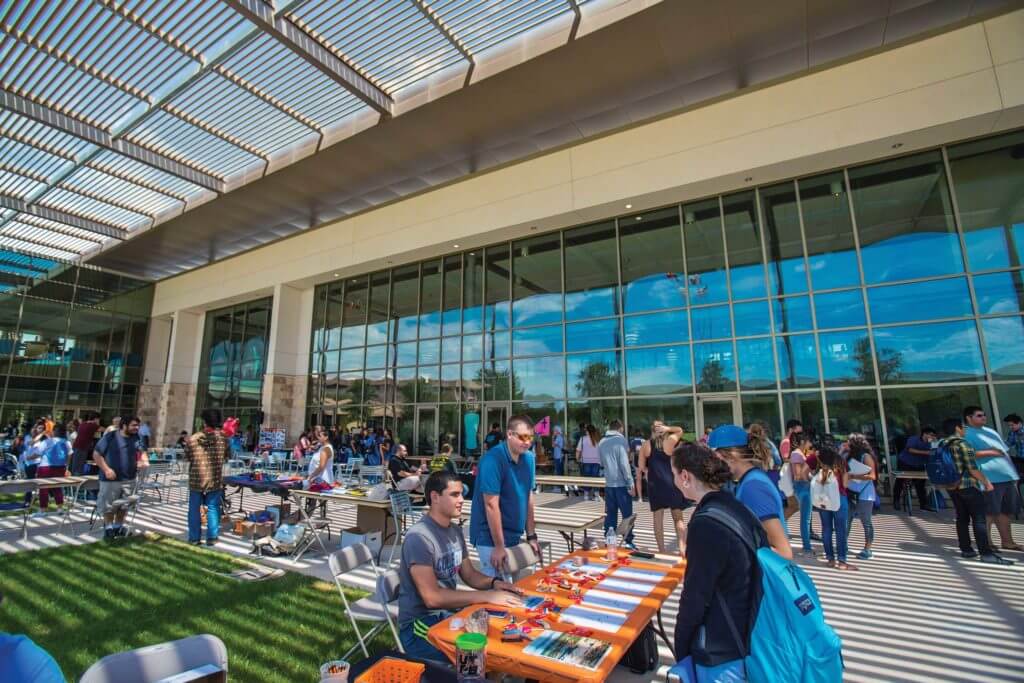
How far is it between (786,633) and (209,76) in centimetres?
1234

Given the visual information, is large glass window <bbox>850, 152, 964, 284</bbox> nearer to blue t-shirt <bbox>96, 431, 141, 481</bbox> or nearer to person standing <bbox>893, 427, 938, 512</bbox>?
person standing <bbox>893, 427, 938, 512</bbox>

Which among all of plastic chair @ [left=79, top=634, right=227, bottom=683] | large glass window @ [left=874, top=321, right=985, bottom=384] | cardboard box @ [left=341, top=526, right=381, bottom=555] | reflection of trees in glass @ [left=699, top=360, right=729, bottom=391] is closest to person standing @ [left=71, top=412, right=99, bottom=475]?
cardboard box @ [left=341, top=526, right=381, bottom=555]

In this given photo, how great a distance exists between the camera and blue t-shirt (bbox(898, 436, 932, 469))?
8.77m

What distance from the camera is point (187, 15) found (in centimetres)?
827

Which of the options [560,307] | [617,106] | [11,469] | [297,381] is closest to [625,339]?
[560,307]

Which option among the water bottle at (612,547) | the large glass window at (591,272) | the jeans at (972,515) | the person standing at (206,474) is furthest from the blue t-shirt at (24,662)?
the large glass window at (591,272)

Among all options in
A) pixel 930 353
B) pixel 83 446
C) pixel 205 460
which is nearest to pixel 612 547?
pixel 205 460

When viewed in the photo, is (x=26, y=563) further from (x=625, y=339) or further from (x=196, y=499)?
(x=625, y=339)

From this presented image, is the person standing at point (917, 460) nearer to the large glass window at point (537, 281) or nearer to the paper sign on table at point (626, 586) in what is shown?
the large glass window at point (537, 281)

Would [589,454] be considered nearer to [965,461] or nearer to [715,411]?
[715,411]

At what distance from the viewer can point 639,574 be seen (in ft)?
10.3

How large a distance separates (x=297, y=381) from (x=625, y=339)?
13.0 metres

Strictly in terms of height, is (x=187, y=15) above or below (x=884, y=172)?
above

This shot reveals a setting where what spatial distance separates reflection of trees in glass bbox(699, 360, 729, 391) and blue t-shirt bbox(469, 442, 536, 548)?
8697 millimetres
